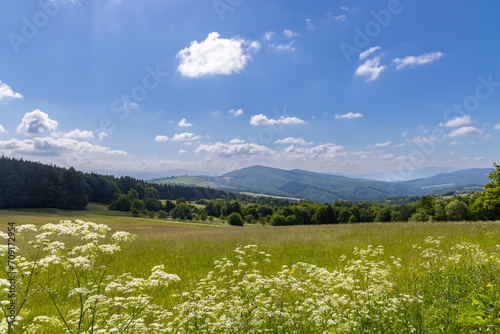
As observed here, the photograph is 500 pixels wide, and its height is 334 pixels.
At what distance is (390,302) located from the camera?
4.08m

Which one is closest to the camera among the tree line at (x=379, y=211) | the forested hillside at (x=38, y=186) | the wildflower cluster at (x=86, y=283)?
the wildflower cluster at (x=86, y=283)

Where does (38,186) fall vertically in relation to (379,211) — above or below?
above

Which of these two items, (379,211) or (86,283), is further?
(379,211)

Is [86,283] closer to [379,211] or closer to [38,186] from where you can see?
[379,211]

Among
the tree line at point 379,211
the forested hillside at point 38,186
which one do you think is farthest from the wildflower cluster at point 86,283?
the forested hillside at point 38,186

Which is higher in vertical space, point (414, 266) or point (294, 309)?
point (294, 309)

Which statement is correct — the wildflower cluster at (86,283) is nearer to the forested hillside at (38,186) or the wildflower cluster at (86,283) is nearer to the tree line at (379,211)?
the tree line at (379,211)

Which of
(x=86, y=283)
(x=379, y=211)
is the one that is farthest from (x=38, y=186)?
(x=379, y=211)

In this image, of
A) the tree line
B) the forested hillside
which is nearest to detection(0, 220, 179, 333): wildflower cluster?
the tree line

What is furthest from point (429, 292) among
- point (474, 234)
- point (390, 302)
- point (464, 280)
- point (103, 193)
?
point (103, 193)

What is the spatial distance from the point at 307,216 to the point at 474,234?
93.6 m

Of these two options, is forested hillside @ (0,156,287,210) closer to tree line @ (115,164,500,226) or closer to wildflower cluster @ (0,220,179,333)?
tree line @ (115,164,500,226)

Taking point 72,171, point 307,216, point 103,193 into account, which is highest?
point 72,171

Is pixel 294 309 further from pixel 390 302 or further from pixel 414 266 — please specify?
pixel 414 266
